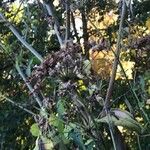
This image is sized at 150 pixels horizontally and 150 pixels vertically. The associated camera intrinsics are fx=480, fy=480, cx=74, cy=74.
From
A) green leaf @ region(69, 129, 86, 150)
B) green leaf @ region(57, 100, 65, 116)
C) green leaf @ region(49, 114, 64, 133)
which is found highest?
green leaf @ region(57, 100, 65, 116)

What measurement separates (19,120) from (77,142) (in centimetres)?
214

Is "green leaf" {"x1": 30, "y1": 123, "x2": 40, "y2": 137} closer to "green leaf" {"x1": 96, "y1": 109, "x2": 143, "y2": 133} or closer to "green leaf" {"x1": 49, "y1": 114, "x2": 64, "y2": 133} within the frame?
"green leaf" {"x1": 49, "y1": 114, "x2": 64, "y2": 133}

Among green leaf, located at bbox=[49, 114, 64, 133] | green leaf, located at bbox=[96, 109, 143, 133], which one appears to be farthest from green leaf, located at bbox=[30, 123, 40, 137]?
green leaf, located at bbox=[96, 109, 143, 133]

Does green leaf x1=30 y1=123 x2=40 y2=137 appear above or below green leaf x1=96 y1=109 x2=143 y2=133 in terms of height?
above

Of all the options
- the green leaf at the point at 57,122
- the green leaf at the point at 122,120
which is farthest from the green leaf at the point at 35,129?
the green leaf at the point at 122,120

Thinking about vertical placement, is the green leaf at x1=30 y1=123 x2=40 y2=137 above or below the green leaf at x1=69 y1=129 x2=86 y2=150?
above

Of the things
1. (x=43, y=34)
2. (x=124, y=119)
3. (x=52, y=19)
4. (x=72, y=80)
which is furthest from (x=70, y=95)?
(x=43, y=34)

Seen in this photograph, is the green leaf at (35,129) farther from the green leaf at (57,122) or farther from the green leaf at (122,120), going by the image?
the green leaf at (122,120)

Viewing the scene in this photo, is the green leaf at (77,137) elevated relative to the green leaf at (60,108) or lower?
lower

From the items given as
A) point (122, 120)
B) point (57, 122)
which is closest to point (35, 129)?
point (57, 122)

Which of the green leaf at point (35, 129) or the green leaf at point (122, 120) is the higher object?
the green leaf at point (35, 129)

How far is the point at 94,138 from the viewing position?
1158mm

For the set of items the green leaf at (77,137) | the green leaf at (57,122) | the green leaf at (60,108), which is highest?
the green leaf at (60,108)

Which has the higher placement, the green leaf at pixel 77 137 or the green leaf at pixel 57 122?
the green leaf at pixel 57 122
